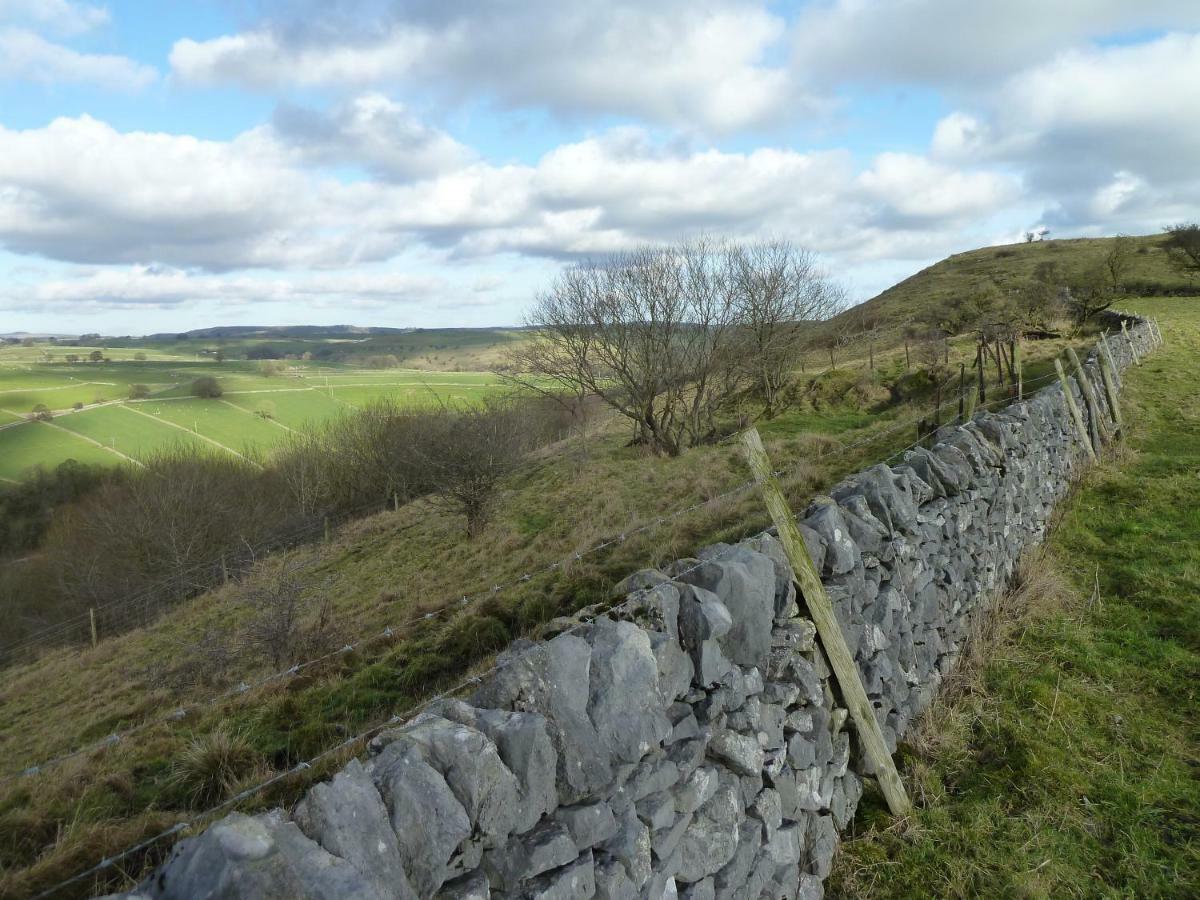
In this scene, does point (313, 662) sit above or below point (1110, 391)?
below

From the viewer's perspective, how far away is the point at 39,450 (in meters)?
57.8

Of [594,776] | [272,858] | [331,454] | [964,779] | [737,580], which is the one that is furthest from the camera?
[331,454]

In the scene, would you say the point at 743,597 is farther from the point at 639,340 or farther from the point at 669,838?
the point at 639,340

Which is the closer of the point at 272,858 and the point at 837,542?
the point at 272,858

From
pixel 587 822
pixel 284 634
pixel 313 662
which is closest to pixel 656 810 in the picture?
pixel 587 822

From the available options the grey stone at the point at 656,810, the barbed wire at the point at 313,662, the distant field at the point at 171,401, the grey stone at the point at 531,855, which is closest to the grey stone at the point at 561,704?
the grey stone at the point at 531,855

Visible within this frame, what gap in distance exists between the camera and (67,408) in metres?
73.4

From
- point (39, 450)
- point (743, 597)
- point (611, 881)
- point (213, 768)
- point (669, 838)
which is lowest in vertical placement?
point (39, 450)

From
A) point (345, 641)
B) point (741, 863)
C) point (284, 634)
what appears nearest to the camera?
point (741, 863)

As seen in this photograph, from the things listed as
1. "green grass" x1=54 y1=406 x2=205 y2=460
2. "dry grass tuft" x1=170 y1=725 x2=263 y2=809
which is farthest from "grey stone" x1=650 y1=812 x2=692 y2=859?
"green grass" x1=54 y1=406 x2=205 y2=460

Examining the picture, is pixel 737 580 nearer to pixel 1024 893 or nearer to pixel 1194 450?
pixel 1024 893

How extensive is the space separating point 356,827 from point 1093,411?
13.2 m

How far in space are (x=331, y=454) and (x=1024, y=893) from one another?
133ft

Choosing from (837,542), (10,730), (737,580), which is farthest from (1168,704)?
(10,730)
